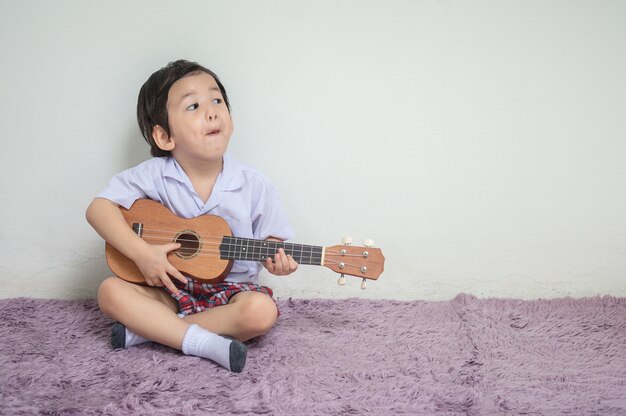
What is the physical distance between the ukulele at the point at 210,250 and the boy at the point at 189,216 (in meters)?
0.03

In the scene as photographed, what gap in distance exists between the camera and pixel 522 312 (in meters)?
2.06

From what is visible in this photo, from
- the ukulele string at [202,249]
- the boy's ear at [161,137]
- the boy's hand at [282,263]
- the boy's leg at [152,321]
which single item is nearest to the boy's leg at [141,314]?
the boy's leg at [152,321]

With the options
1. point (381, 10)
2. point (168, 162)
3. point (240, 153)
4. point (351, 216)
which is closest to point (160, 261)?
point (168, 162)

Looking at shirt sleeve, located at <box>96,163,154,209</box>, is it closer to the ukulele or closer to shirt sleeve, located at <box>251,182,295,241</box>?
the ukulele

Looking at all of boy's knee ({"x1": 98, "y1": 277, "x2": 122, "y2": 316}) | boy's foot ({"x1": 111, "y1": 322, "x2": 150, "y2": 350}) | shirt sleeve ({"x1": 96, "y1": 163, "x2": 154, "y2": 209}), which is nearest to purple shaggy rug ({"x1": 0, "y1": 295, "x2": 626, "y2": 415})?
boy's foot ({"x1": 111, "y1": 322, "x2": 150, "y2": 350})

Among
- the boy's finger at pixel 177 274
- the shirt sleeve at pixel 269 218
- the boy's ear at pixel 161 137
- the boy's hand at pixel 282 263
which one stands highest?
the boy's ear at pixel 161 137

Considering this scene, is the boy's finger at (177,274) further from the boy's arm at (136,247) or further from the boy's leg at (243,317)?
the boy's leg at (243,317)

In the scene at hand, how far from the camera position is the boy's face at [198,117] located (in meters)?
1.77

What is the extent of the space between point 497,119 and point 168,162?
107 centimetres

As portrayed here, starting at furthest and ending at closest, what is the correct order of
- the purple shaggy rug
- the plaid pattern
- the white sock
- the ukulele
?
the plaid pattern
the ukulele
the white sock
the purple shaggy rug

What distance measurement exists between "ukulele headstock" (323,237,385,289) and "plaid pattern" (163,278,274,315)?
0.29 m

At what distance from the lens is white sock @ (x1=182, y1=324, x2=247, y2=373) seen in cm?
160

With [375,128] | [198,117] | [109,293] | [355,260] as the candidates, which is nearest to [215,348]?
[109,293]

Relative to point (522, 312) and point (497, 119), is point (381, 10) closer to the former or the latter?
point (497, 119)
